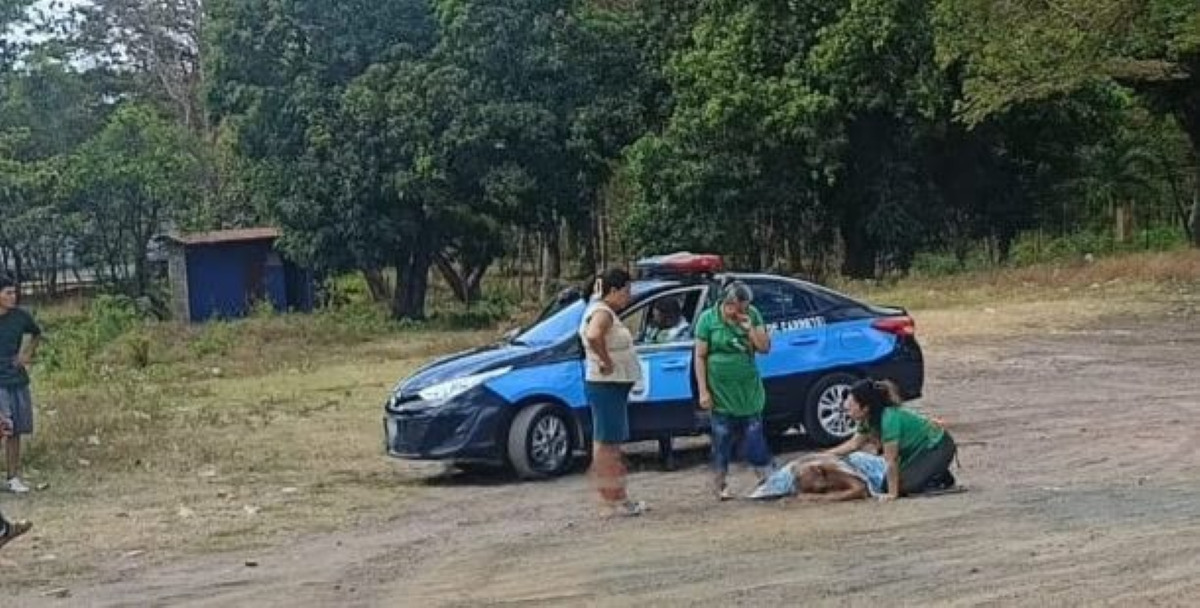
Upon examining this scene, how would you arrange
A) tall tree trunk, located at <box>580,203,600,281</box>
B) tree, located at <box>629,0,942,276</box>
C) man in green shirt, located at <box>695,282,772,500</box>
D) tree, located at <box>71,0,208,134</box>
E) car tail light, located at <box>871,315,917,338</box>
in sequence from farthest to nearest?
tree, located at <box>71,0,208,134</box>, tall tree trunk, located at <box>580,203,600,281</box>, tree, located at <box>629,0,942,276</box>, car tail light, located at <box>871,315,917,338</box>, man in green shirt, located at <box>695,282,772,500</box>

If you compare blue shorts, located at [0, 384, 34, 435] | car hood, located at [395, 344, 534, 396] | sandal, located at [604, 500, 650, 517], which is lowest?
sandal, located at [604, 500, 650, 517]

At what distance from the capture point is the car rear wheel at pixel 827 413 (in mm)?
13859

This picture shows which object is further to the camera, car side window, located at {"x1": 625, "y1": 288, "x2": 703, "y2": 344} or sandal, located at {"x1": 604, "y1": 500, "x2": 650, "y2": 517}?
car side window, located at {"x1": 625, "y1": 288, "x2": 703, "y2": 344}

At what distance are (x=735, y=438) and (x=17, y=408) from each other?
5.89m

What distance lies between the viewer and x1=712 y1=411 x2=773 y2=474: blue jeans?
451 inches

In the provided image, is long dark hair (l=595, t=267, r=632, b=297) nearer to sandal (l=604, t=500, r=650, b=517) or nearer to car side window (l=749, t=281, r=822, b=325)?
sandal (l=604, t=500, r=650, b=517)

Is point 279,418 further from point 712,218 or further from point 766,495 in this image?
point 712,218

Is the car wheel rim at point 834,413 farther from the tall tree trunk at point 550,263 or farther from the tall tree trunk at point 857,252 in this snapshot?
the tall tree trunk at point 550,263

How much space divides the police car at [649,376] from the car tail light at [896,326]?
11 mm

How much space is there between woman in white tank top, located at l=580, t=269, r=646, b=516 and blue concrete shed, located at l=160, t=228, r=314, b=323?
34.7 meters

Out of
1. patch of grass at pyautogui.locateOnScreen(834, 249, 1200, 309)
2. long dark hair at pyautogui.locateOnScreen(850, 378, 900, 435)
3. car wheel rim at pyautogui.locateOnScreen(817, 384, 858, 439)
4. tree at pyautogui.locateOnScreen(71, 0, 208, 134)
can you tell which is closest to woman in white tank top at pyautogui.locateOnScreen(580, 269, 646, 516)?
long dark hair at pyautogui.locateOnScreen(850, 378, 900, 435)

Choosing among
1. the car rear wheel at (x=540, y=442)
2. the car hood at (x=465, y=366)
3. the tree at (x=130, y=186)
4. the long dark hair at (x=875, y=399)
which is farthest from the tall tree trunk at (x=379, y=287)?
the long dark hair at (x=875, y=399)

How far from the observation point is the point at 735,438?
38.1 ft

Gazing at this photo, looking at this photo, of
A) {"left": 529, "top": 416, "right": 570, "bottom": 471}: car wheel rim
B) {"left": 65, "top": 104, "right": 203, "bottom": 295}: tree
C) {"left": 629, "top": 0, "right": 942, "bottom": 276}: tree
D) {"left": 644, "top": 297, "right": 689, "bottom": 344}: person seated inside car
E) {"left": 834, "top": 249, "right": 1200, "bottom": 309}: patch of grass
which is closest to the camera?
{"left": 529, "top": 416, "right": 570, "bottom": 471}: car wheel rim
